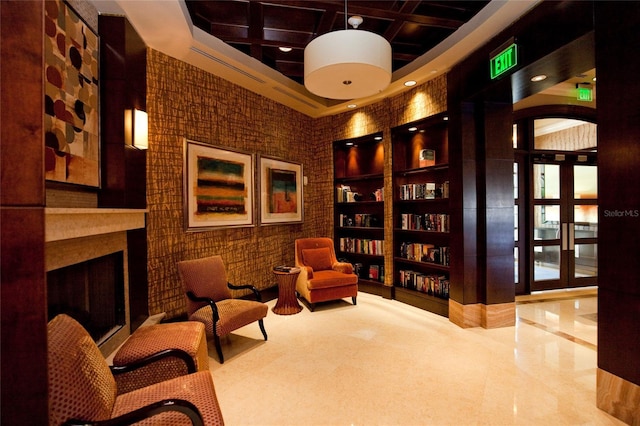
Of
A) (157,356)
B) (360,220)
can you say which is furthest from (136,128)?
(360,220)

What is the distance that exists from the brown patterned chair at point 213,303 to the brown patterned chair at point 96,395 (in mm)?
1172

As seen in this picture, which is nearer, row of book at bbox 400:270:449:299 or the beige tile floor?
the beige tile floor

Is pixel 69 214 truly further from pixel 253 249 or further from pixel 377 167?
pixel 377 167

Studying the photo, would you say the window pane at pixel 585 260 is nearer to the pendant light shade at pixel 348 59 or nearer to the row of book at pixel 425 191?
the row of book at pixel 425 191

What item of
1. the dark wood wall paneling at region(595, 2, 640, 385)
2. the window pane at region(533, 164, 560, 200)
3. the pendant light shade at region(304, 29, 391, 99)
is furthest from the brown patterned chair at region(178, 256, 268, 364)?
the window pane at region(533, 164, 560, 200)

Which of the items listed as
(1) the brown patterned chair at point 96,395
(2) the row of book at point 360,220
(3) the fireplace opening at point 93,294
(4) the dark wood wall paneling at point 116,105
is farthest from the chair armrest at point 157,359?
(2) the row of book at point 360,220

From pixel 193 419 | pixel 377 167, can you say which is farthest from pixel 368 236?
pixel 193 419

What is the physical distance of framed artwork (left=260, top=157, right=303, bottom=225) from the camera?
15.8 ft

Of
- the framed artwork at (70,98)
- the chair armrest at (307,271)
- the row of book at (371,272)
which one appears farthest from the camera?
the row of book at (371,272)

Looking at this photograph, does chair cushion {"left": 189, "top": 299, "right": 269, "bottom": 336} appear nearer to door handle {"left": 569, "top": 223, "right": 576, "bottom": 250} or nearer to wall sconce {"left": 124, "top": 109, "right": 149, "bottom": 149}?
wall sconce {"left": 124, "top": 109, "right": 149, "bottom": 149}

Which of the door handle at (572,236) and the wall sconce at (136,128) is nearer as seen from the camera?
the wall sconce at (136,128)

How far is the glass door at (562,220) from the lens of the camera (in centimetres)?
507

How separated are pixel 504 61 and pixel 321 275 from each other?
3.43 meters

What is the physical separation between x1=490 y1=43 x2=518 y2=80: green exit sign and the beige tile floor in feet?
9.28
